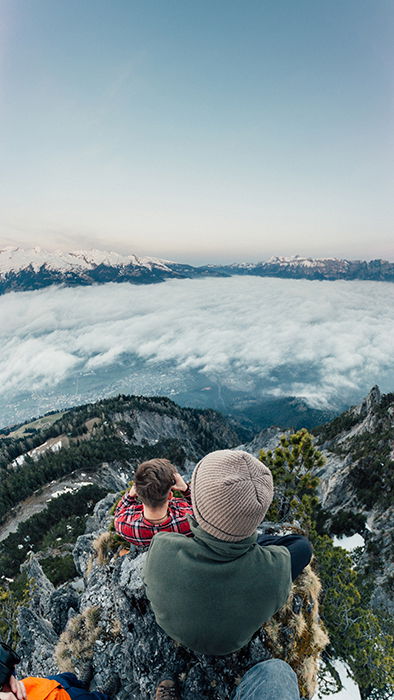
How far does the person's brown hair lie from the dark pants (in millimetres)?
1992

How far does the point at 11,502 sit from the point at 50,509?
29446 millimetres

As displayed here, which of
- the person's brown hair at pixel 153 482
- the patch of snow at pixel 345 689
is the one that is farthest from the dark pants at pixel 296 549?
the patch of snow at pixel 345 689

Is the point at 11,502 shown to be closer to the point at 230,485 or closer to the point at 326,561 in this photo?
the point at 326,561

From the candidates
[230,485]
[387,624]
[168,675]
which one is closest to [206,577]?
Result: [230,485]

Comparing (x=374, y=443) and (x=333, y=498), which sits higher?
(x=374, y=443)

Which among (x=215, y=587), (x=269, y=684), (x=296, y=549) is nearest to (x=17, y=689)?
Answer: (x=215, y=587)

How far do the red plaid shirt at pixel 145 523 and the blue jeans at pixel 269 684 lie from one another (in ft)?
7.74

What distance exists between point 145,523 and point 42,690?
2623mm

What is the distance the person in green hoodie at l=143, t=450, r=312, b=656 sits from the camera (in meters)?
3.38

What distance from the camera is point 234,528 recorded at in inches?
132

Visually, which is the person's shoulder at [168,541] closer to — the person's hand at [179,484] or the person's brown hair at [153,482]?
the person's brown hair at [153,482]

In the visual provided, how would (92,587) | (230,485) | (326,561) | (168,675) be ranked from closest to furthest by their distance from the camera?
(230,485), (168,675), (92,587), (326,561)

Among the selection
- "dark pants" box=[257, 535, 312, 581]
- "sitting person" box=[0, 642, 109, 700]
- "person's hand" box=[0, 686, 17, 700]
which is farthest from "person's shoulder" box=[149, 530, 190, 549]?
"person's hand" box=[0, 686, 17, 700]

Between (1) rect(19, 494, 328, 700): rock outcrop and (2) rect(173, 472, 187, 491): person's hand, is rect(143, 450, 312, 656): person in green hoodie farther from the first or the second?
(2) rect(173, 472, 187, 491): person's hand
